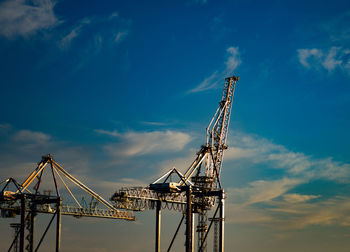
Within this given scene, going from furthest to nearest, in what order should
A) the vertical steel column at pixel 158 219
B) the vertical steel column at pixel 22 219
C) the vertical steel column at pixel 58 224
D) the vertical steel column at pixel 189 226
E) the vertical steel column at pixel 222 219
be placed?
the vertical steel column at pixel 158 219
the vertical steel column at pixel 58 224
the vertical steel column at pixel 22 219
the vertical steel column at pixel 222 219
the vertical steel column at pixel 189 226

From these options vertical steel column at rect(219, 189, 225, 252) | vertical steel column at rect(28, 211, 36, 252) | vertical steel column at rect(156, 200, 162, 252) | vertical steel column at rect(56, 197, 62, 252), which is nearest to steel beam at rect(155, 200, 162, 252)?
vertical steel column at rect(156, 200, 162, 252)

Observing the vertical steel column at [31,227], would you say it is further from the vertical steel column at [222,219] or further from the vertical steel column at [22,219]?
the vertical steel column at [222,219]

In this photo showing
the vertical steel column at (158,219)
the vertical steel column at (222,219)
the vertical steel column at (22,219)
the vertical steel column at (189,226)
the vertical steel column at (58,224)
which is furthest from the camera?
the vertical steel column at (158,219)

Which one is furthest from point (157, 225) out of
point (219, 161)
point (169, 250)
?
point (219, 161)

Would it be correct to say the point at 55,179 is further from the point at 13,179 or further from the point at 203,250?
the point at 203,250

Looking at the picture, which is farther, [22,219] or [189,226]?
[22,219]

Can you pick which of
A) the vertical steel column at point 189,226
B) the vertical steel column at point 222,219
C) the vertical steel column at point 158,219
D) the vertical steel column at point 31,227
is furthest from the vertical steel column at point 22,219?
the vertical steel column at point 222,219

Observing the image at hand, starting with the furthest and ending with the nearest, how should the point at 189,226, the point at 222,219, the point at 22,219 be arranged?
1. the point at 22,219
2. the point at 222,219
3. the point at 189,226

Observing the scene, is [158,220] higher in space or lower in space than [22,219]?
higher

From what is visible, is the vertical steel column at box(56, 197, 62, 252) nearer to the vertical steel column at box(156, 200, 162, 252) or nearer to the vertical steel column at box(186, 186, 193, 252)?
the vertical steel column at box(156, 200, 162, 252)

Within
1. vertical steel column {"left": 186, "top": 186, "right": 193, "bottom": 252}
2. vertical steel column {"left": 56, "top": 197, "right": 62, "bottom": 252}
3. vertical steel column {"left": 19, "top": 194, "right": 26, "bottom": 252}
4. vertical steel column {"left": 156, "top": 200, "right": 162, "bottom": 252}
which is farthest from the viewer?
vertical steel column {"left": 156, "top": 200, "right": 162, "bottom": 252}

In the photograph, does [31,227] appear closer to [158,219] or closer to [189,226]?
[158,219]

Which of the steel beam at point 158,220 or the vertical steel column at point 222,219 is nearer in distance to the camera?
the vertical steel column at point 222,219

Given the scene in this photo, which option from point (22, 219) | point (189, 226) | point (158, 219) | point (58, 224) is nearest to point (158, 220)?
point (158, 219)
